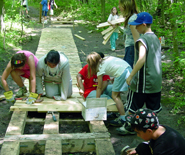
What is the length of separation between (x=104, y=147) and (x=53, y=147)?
61 cm

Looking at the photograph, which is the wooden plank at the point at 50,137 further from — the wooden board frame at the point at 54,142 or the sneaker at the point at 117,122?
the sneaker at the point at 117,122

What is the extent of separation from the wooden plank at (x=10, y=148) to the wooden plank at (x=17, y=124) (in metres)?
0.26

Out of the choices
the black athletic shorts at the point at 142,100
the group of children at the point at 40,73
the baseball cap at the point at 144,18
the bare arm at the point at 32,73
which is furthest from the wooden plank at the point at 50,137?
the baseball cap at the point at 144,18

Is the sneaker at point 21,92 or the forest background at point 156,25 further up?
the forest background at point 156,25

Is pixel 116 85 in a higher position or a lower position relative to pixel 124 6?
lower

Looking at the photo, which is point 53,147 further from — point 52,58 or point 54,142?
point 52,58

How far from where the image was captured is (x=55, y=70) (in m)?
4.18

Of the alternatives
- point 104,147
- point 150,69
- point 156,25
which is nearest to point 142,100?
point 150,69

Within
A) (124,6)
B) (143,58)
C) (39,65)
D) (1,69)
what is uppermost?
(124,6)

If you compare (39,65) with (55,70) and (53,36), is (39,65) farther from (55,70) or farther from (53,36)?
(53,36)

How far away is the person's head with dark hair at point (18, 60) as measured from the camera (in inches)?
156

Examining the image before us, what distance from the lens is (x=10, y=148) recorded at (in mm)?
2760

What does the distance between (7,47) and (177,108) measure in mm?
6591

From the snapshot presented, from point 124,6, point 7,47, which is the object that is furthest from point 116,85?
point 7,47
